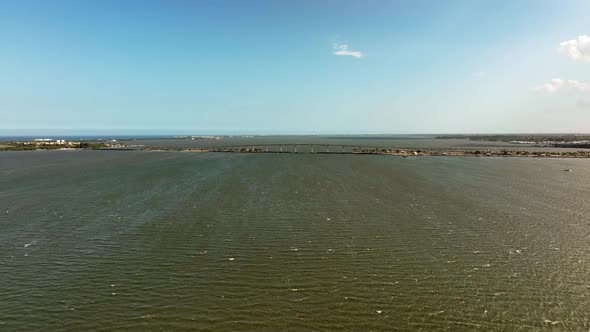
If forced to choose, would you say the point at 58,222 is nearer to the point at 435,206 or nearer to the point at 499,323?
the point at 499,323

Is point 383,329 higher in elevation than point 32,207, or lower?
lower

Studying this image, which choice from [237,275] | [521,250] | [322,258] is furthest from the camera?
[521,250]

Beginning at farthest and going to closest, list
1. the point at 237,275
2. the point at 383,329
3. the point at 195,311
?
the point at 237,275
the point at 195,311
the point at 383,329

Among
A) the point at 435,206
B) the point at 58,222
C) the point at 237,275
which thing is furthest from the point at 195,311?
the point at 435,206

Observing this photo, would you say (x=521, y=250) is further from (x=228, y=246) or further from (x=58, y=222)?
(x=58, y=222)

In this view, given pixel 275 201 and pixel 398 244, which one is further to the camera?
pixel 275 201

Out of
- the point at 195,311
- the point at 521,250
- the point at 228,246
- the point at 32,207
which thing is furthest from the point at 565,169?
the point at 32,207
